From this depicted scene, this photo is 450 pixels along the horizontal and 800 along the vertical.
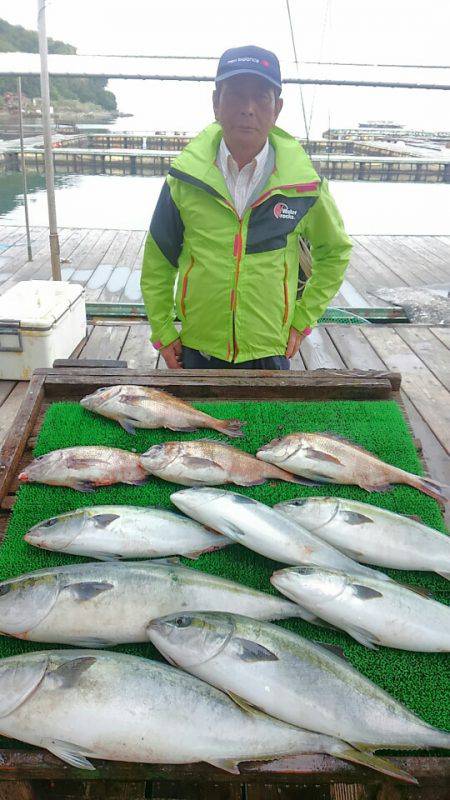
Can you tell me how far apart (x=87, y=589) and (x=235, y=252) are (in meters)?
1.89

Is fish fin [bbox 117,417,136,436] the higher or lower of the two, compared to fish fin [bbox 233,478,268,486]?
higher

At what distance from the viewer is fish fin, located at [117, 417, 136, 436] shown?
2.47 m

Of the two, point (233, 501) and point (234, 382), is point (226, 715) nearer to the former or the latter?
point (233, 501)

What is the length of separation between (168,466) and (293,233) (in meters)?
1.56

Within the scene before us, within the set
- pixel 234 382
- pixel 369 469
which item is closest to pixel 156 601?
pixel 369 469

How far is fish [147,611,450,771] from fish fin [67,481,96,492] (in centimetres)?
77

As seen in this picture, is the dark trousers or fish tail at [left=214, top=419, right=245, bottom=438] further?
the dark trousers

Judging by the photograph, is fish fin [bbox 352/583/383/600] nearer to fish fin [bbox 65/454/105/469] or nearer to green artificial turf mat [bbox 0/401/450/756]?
green artificial turf mat [bbox 0/401/450/756]

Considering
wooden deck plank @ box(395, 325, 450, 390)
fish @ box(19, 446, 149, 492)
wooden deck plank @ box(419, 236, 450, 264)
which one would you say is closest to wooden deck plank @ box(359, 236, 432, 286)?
wooden deck plank @ box(419, 236, 450, 264)

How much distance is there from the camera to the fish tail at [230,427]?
8.14 feet

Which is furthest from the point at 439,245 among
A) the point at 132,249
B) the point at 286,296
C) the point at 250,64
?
the point at 250,64

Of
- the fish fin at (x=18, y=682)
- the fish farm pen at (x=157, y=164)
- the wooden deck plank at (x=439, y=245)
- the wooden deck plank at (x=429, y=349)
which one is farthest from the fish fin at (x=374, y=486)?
the fish farm pen at (x=157, y=164)

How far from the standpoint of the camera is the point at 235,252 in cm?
280

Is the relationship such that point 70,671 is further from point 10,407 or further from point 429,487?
point 10,407
